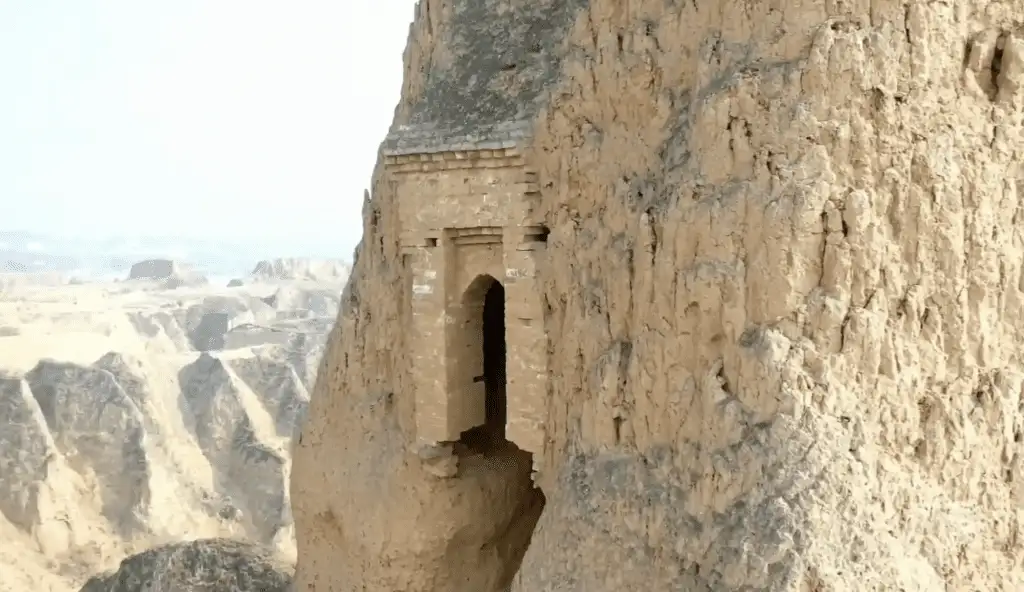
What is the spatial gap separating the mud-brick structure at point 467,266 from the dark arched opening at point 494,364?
0.59 meters

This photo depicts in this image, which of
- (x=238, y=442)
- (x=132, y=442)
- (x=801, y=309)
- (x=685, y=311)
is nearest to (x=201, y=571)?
(x=685, y=311)

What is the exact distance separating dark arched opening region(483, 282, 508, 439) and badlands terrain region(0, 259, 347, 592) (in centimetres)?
541

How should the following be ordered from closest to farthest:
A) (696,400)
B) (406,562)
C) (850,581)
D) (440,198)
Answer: (850,581) < (696,400) < (440,198) < (406,562)

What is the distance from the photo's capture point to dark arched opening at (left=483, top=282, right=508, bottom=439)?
10859 millimetres

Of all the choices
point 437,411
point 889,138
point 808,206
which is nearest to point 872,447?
point 808,206

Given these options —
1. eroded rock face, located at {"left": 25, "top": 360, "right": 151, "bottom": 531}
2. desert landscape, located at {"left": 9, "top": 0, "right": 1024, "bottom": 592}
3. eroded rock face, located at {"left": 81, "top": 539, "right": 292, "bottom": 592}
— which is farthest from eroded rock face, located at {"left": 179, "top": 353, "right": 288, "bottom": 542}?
desert landscape, located at {"left": 9, "top": 0, "right": 1024, "bottom": 592}

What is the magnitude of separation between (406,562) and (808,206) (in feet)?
19.9

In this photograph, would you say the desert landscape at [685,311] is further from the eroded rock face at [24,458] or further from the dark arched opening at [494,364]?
the eroded rock face at [24,458]

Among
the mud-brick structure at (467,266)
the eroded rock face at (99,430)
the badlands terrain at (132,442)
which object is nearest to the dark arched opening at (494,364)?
the mud-brick structure at (467,266)

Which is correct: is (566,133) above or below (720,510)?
above

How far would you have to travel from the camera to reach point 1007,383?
6828 mm

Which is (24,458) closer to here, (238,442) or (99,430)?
(99,430)

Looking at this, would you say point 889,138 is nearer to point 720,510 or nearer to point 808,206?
point 808,206

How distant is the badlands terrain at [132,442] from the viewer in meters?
22.3
